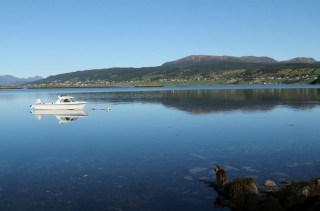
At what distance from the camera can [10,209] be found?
1783 cm

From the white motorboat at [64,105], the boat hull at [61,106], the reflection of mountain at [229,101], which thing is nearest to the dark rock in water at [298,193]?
the reflection of mountain at [229,101]

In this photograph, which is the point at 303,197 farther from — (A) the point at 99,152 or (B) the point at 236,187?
(A) the point at 99,152

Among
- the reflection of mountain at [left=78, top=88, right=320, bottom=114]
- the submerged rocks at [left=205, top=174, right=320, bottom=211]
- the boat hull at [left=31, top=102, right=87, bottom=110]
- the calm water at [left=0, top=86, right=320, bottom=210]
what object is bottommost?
the reflection of mountain at [left=78, top=88, right=320, bottom=114]

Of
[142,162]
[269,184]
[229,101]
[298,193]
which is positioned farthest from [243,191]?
[229,101]

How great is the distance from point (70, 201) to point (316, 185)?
12.2 meters

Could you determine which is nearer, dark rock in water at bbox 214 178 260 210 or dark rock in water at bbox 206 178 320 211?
dark rock in water at bbox 206 178 320 211

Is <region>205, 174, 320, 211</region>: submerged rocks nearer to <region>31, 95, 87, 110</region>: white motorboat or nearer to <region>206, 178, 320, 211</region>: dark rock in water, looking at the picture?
<region>206, 178, 320, 211</region>: dark rock in water

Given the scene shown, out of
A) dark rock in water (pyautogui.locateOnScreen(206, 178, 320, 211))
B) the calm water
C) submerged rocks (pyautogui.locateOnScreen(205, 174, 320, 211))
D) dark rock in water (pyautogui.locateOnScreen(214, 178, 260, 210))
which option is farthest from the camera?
the calm water

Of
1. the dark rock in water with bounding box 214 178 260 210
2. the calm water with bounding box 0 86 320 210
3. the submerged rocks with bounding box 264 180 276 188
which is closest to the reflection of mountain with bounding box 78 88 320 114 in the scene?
the calm water with bounding box 0 86 320 210

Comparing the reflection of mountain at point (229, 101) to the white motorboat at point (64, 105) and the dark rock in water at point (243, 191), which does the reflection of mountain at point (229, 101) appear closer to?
the white motorboat at point (64, 105)

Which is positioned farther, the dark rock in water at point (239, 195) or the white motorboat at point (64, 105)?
the white motorboat at point (64, 105)

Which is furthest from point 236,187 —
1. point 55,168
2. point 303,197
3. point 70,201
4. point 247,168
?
point 55,168

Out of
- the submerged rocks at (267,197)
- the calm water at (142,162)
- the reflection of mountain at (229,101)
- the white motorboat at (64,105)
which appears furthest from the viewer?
the white motorboat at (64,105)

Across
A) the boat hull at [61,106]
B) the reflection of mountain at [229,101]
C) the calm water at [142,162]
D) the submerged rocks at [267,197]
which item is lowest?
the reflection of mountain at [229,101]
